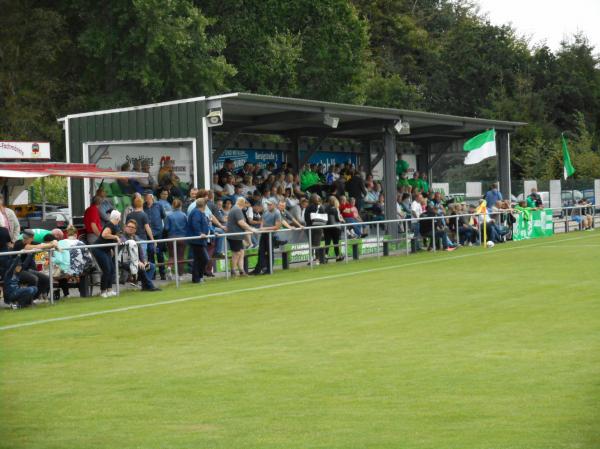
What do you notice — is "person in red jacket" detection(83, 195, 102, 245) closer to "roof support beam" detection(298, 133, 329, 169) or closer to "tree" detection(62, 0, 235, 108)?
"roof support beam" detection(298, 133, 329, 169)

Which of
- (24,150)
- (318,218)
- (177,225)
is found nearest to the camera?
(177,225)

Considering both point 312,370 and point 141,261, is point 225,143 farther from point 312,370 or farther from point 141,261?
point 312,370

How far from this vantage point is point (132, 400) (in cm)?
815

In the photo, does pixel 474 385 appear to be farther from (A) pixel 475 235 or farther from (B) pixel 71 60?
(B) pixel 71 60

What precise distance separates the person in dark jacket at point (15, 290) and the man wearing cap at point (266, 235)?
21.0ft

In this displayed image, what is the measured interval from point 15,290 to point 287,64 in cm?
2985

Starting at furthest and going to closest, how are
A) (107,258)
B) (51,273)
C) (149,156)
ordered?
1. (149,156)
2. (107,258)
3. (51,273)

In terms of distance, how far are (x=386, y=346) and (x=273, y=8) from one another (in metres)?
36.3

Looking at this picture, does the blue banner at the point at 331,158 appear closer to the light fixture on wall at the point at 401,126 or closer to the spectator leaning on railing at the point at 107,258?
the light fixture on wall at the point at 401,126

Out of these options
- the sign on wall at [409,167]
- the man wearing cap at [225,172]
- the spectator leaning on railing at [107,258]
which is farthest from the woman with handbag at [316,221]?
the sign on wall at [409,167]

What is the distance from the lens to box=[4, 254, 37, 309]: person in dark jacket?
52.2 feet

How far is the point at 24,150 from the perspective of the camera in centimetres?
2588

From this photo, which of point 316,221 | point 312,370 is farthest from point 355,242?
point 312,370

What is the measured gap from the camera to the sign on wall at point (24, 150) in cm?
2547
